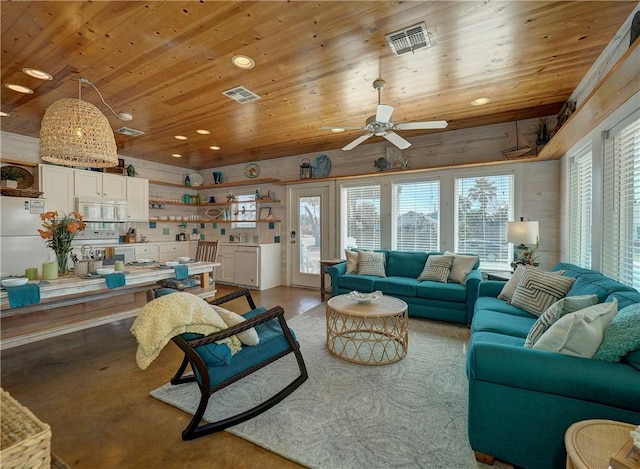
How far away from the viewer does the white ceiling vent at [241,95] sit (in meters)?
3.03

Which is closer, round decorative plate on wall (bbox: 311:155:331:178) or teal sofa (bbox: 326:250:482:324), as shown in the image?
teal sofa (bbox: 326:250:482:324)

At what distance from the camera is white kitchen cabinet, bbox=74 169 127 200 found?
15.6ft

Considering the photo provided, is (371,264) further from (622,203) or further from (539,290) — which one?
(622,203)

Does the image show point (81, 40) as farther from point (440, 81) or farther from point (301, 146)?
point (301, 146)

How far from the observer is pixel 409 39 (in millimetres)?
2182

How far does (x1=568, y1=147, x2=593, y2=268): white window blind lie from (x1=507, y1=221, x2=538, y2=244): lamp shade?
0.42 metres

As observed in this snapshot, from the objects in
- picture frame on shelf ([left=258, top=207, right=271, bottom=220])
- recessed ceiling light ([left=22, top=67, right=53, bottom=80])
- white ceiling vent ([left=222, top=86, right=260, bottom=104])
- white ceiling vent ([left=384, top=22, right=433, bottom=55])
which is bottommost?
picture frame on shelf ([left=258, top=207, right=271, bottom=220])

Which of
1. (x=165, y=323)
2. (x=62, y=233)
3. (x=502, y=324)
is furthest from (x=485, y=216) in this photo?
(x=62, y=233)

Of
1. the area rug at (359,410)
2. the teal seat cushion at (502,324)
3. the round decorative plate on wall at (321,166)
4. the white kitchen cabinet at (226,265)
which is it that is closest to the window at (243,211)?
the white kitchen cabinet at (226,265)

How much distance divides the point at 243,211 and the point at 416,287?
4158 millimetres

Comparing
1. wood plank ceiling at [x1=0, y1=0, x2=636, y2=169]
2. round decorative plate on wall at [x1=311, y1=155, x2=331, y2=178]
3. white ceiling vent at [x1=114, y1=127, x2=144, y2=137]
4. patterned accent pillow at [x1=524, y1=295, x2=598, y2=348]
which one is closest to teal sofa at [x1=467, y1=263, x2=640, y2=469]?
patterned accent pillow at [x1=524, y1=295, x2=598, y2=348]

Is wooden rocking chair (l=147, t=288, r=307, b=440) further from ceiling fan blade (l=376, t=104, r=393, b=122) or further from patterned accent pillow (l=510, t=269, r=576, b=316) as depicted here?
patterned accent pillow (l=510, t=269, r=576, b=316)

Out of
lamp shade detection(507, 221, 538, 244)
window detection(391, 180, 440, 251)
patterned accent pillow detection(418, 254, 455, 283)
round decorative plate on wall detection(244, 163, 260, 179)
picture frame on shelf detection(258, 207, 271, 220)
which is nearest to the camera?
lamp shade detection(507, 221, 538, 244)

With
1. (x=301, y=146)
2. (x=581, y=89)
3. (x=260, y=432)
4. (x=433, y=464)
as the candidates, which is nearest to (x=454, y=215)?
(x=581, y=89)
